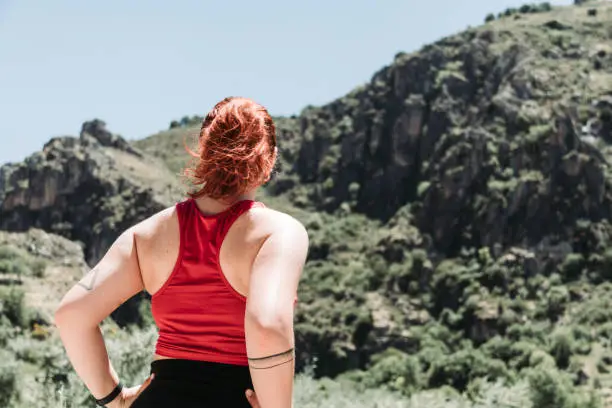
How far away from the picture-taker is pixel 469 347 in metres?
72.5

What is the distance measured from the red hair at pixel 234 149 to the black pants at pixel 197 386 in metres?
0.46

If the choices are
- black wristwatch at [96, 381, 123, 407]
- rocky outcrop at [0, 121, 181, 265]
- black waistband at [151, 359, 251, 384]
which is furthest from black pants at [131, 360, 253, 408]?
rocky outcrop at [0, 121, 181, 265]

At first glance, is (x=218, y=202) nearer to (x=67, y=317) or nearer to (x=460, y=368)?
(x=67, y=317)

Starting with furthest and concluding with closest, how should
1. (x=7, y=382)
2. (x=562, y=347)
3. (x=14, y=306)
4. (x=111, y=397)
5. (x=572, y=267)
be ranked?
(x=572, y=267)
(x=562, y=347)
(x=14, y=306)
(x=7, y=382)
(x=111, y=397)

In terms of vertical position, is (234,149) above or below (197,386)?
above

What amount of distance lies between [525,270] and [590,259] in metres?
6.48

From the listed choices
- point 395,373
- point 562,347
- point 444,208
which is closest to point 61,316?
point 562,347

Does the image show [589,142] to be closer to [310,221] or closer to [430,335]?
[430,335]

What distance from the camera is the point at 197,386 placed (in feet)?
6.18

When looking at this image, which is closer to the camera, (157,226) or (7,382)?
(157,226)

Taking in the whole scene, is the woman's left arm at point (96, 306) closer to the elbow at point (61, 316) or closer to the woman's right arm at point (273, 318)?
the elbow at point (61, 316)

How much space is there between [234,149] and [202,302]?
0.41 m

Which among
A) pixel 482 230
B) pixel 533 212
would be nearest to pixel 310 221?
pixel 482 230

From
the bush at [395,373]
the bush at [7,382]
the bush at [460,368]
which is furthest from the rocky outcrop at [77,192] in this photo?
the bush at [7,382]
